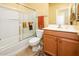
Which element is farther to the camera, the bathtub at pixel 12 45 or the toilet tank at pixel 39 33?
the toilet tank at pixel 39 33

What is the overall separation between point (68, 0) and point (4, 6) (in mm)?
1035

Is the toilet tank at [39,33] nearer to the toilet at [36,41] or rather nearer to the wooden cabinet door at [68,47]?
the toilet at [36,41]

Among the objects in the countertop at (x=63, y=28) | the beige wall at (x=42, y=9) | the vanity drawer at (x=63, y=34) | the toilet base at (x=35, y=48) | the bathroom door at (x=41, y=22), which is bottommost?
the toilet base at (x=35, y=48)

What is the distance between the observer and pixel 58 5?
4.99 feet

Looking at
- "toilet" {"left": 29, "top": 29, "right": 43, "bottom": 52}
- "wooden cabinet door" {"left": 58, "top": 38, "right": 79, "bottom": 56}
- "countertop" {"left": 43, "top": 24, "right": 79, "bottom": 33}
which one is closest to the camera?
"wooden cabinet door" {"left": 58, "top": 38, "right": 79, "bottom": 56}

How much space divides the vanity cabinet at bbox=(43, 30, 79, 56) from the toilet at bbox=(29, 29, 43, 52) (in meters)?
0.12

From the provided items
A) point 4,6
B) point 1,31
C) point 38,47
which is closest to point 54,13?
point 38,47

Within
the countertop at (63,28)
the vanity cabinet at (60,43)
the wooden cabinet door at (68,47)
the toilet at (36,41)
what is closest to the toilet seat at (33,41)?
the toilet at (36,41)

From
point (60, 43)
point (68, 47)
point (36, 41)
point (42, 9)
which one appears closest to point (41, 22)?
point (42, 9)

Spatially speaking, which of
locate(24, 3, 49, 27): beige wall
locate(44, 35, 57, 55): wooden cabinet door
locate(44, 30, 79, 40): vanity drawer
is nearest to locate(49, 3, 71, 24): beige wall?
locate(24, 3, 49, 27): beige wall

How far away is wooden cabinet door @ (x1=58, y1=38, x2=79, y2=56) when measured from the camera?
1.48 m

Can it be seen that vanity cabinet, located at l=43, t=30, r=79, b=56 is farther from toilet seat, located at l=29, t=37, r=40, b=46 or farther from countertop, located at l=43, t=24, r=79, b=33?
toilet seat, located at l=29, t=37, r=40, b=46

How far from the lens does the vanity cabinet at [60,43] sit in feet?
4.91

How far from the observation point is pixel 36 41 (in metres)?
1.72
